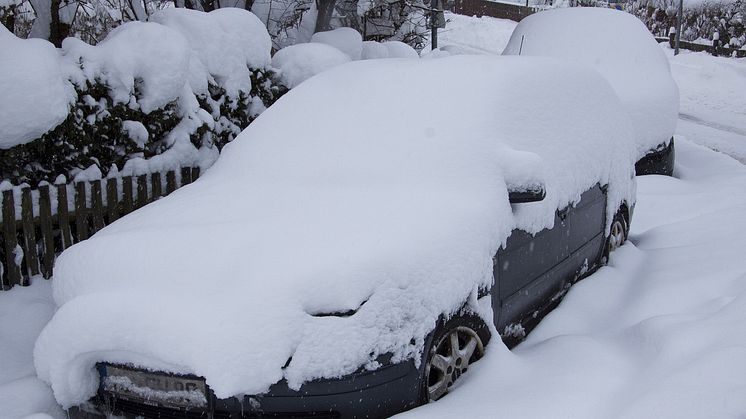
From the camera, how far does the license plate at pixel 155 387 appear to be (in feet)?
9.16

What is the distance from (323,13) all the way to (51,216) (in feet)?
21.2

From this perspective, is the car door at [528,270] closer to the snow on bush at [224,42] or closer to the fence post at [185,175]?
the fence post at [185,175]

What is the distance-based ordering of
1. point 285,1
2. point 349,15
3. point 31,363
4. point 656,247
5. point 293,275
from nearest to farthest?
point 293,275 → point 31,363 → point 656,247 → point 285,1 → point 349,15

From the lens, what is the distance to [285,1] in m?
11.0

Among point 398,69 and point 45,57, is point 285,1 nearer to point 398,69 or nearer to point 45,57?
point 45,57

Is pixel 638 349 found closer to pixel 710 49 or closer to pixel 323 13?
pixel 323 13

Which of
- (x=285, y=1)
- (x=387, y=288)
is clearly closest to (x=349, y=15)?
(x=285, y=1)

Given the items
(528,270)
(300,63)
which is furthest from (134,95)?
(528,270)

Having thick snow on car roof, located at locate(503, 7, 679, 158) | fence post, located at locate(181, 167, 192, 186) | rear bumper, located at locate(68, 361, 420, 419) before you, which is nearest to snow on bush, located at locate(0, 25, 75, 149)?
fence post, located at locate(181, 167, 192, 186)

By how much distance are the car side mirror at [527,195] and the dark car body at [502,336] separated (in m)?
0.19

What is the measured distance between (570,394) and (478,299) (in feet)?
1.99

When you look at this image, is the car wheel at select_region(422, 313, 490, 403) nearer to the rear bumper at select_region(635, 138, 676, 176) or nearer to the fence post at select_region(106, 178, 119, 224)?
the fence post at select_region(106, 178, 119, 224)

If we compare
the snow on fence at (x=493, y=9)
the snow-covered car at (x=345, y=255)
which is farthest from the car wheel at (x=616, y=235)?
the snow on fence at (x=493, y=9)

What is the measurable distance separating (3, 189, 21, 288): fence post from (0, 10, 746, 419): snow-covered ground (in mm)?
121
